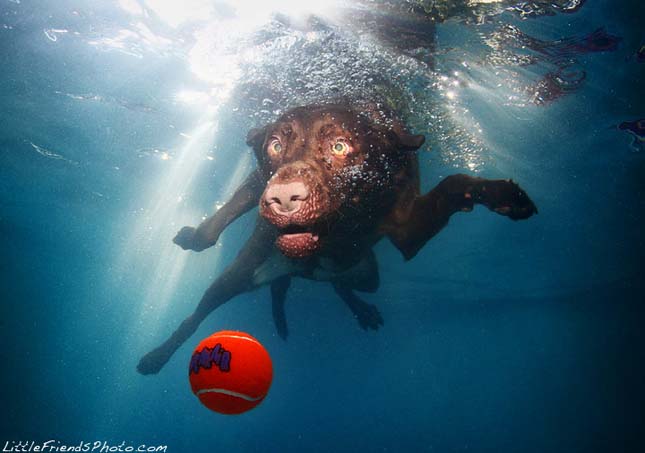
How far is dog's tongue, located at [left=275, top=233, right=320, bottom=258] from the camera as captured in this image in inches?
142

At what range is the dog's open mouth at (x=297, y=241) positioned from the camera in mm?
3598

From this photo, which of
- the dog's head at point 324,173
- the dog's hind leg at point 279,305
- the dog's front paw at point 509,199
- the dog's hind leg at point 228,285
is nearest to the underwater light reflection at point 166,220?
the dog's hind leg at point 228,285

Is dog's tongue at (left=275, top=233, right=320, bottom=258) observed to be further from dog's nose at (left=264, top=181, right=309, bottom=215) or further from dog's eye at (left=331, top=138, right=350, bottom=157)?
dog's eye at (left=331, top=138, right=350, bottom=157)

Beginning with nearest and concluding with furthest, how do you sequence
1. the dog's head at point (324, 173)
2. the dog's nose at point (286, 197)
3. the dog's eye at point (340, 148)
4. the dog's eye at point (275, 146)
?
the dog's nose at point (286, 197) → the dog's head at point (324, 173) → the dog's eye at point (340, 148) → the dog's eye at point (275, 146)

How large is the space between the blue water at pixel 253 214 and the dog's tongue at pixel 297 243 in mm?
3992

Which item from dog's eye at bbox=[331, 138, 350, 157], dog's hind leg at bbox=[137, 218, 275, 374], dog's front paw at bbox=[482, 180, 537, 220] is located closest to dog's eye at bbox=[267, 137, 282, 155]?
dog's eye at bbox=[331, 138, 350, 157]

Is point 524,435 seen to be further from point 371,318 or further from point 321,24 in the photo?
point 321,24

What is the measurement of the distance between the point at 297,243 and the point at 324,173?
40.6 inches

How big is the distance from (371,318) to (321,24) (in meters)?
8.52

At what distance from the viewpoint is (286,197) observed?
3.38 meters

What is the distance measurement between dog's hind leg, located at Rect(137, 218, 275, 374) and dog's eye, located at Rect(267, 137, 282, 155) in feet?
8.52

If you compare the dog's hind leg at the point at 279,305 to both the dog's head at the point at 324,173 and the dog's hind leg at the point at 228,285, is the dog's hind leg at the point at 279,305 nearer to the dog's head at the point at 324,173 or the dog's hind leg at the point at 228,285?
the dog's hind leg at the point at 228,285

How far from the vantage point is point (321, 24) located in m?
5.61

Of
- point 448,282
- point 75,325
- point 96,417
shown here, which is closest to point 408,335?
point 448,282
